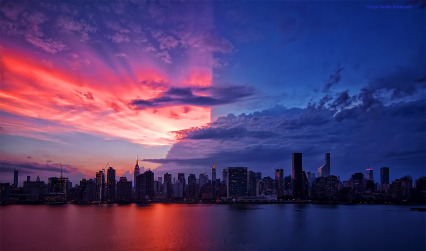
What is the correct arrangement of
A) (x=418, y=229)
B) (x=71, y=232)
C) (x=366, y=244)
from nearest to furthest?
(x=366, y=244) → (x=71, y=232) → (x=418, y=229)

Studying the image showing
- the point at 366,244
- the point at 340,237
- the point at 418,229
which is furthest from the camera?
the point at 418,229

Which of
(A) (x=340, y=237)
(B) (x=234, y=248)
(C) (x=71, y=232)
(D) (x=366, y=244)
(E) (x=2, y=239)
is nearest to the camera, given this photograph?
(B) (x=234, y=248)

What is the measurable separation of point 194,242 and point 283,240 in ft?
67.7

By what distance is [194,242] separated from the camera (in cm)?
6838

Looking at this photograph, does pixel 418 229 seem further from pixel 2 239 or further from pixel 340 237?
pixel 2 239

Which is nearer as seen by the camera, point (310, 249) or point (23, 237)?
point (310, 249)

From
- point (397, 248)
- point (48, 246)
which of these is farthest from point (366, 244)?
point (48, 246)

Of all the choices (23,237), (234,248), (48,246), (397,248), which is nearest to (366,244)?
(397,248)

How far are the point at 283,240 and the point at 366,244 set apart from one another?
18140mm

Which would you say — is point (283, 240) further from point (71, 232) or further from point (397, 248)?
point (71, 232)

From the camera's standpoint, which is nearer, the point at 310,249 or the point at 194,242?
the point at 310,249

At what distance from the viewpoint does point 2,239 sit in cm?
7256

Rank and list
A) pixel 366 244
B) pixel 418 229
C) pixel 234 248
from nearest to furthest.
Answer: pixel 234 248 < pixel 366 244 < pixel 418 229

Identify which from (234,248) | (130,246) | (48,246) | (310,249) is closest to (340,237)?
(310,249)
